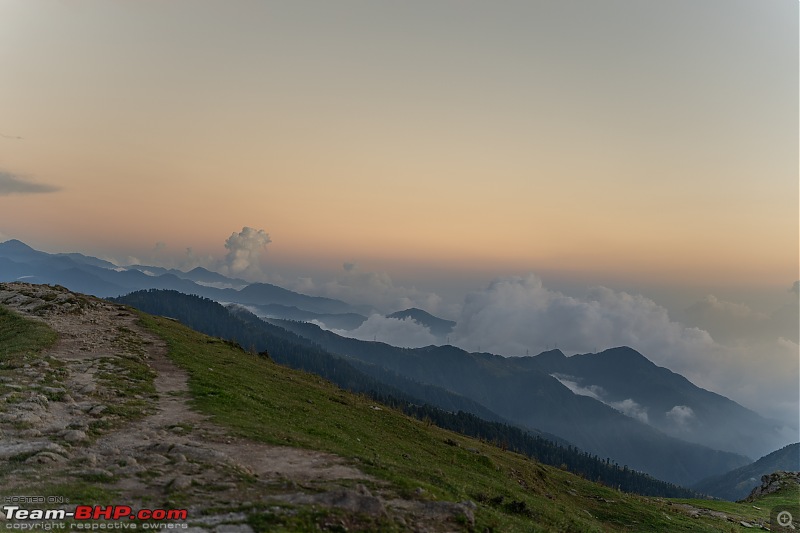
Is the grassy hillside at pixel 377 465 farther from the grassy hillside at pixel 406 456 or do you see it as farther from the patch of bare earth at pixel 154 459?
the patch of bare earth at pixel 154 459

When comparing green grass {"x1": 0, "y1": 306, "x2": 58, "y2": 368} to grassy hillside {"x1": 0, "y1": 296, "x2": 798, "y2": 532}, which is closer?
grassy hillside {"x1": 0, "y1": 296, "x2": 798, "y2": 532}

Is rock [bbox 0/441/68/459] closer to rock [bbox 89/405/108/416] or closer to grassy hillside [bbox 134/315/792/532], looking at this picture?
rock [bbox 89/405/108/416]

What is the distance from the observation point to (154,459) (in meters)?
18.1

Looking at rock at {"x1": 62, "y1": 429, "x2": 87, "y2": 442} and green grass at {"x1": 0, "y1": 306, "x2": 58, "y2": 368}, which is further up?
green grass at {"x1": 0, "y1": 306, "x2": 58, "y2": 368}

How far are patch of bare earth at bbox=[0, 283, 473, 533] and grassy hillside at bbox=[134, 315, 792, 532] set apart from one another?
1.64 meters

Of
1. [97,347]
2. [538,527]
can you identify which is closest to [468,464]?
[538,527]

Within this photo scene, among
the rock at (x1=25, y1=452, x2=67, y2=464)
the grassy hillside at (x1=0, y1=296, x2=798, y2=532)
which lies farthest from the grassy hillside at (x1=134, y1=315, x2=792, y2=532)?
the rock at (x1=25, y1=452, x2=67, y2=464)

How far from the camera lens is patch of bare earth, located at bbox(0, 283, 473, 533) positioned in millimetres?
14750

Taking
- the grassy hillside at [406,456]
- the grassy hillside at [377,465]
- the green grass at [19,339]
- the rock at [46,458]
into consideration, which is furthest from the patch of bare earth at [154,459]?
the grassy hillside at [406,456]

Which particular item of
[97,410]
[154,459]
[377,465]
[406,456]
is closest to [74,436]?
[97,410]

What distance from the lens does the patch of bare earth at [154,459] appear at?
14.8 meters

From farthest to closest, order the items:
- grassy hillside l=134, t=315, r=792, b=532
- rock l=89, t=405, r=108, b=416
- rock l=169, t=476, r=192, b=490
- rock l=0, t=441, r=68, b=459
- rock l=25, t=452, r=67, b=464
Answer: rock l=89, t=405, r=108, b=416 → grassy hillside l=134, t=315, r=792, b=532 → rock l=0, t=441, r=68, b=459 → rock l=25, t=452, r=67, b=464 → rock l=169, t=476, r=192, b=490

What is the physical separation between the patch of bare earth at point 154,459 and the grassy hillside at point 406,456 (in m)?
1.64

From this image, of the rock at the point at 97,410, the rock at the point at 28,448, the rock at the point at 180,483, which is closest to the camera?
the rock at the point at 180,483
